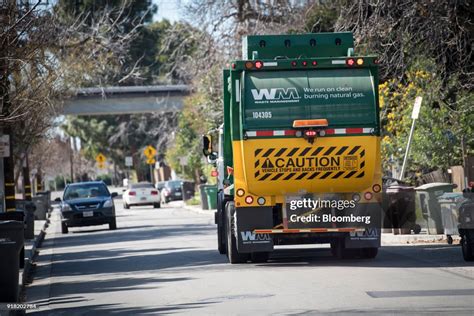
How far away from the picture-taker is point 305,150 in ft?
56.7

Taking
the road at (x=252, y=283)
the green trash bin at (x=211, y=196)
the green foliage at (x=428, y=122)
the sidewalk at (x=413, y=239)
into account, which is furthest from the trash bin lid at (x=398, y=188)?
the green trash bin at (x=211, y=196)

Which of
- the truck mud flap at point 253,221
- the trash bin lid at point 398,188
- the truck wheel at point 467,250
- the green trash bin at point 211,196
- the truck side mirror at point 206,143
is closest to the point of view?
the truck wheel at point 467,250

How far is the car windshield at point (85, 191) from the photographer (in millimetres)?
35281

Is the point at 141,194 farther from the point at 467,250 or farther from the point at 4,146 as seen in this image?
the point at 467,250

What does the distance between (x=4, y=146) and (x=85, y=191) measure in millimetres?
9359

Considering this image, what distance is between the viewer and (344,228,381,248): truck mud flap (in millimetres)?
17703

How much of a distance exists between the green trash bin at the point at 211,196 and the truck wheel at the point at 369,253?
26.8 meters

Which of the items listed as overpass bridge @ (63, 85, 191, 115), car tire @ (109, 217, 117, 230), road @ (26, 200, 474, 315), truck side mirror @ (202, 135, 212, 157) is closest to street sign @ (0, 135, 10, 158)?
road @ (26, 200, 474, 315)

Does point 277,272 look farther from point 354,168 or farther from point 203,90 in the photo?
point 203,90

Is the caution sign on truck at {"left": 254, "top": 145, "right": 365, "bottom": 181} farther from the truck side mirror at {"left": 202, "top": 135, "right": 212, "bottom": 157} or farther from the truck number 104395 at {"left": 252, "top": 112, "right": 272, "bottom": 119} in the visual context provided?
the truck side mirror at {"left": 202, "top": 135, "right": 212, "bottom": 157}

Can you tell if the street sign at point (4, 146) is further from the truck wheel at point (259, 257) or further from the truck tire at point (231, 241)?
the truck wheel at point (259, 257)

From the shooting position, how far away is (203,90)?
1870 inches

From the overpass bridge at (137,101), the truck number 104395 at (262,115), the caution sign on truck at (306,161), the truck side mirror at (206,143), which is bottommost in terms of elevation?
the caution sign on truck at (306,161)

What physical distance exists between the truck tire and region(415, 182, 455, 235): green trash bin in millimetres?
5596
